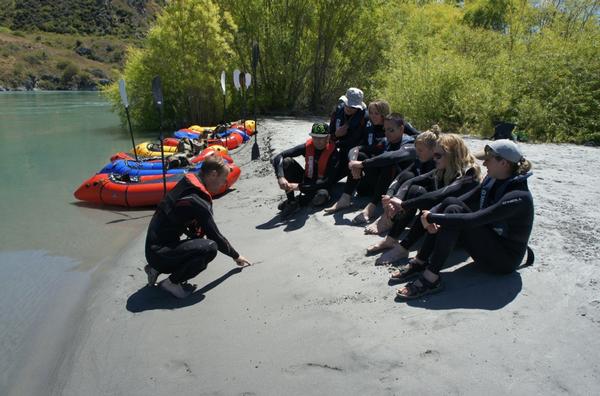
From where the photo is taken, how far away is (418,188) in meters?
4.05

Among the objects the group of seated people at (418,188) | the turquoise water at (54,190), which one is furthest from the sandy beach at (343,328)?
the turquoise water at (54,190)

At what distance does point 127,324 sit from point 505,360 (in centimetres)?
282

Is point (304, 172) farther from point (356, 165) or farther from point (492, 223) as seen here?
point (492, 223)

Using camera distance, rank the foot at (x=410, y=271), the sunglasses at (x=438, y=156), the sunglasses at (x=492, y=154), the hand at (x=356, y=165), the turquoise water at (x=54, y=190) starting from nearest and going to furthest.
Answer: the sunglasses at (x=492, y=154), the foot at (x=410, y=271), the sunglasses at (x=438, y=156), the hand at (x=356, y=165), the turquoise water at (x=54, y=190)

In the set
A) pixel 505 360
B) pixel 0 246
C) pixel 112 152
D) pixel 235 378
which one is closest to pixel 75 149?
pixel 112 152

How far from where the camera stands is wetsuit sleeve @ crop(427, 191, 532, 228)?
3038 mm

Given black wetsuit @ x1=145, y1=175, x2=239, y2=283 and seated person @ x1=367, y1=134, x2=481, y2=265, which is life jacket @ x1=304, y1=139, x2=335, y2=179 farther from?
black wetsuit @ x1=145, y1=175, x2=239, y2=283

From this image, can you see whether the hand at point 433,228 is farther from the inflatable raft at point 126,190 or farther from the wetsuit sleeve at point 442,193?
the inflatable raft at point 126,190

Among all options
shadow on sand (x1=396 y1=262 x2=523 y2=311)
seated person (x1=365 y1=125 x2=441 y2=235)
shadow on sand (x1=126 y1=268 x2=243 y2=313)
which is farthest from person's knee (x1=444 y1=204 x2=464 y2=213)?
shadow on sand (x1=126 y1=268 x2=243 y2=313)

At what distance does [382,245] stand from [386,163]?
1124mm

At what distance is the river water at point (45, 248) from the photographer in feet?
12.3

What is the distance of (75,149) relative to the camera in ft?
48.9

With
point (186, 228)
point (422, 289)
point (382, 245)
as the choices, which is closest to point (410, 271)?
point (422, 289)

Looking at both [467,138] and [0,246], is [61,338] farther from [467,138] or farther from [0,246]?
[467,138]
